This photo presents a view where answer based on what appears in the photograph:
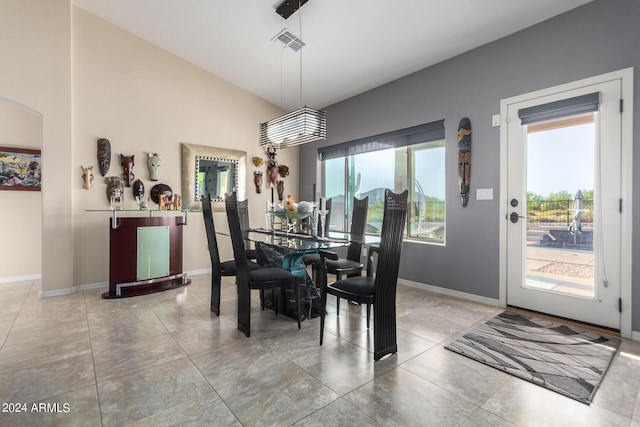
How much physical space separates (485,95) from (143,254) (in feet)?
15.2

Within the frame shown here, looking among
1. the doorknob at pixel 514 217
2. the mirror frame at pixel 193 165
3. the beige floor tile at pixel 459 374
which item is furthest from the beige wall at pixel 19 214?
the doorknob at pixel 514 217

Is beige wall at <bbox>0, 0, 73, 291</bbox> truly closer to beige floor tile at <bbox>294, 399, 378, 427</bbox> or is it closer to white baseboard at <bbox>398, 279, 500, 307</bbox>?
beige floor tile at <bbox>294, 399, 378, 427</bbox>

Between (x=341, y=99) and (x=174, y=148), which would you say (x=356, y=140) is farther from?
(x=174, y=148)

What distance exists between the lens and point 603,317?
2.69 metres

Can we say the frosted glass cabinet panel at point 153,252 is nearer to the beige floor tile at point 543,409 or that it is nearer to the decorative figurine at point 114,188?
the decorative figurine at point 114,188

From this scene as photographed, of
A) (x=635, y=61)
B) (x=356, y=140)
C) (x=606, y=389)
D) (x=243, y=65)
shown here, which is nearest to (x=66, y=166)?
(x=243, y=65)

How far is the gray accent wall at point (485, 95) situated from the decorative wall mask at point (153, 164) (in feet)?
10.7

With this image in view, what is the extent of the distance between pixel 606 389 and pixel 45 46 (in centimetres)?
614

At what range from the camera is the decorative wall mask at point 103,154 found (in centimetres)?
390

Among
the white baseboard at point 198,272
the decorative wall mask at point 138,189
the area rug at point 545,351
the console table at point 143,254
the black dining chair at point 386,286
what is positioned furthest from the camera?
the white baseboard at point 198,272

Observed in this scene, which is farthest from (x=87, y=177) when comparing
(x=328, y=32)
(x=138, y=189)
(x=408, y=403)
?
(x=408, y=403)

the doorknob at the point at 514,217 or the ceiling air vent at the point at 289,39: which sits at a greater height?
the ceiling air vent at the point at 289,39

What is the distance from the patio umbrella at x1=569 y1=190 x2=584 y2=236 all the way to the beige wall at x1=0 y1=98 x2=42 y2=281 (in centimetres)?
709

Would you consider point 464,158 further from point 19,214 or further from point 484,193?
point 19,214
